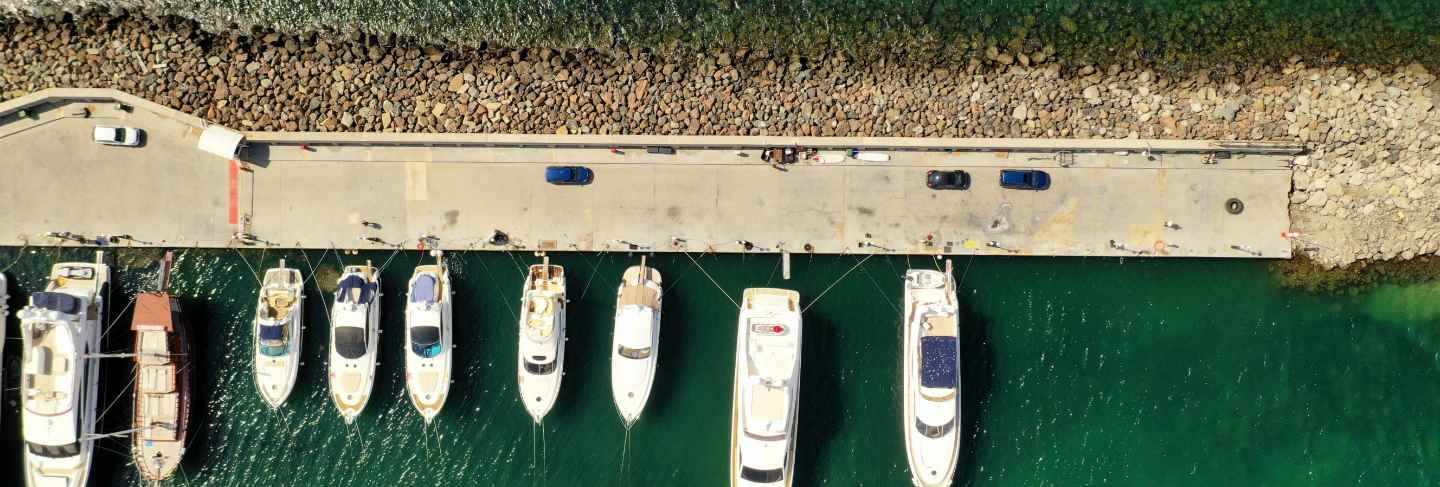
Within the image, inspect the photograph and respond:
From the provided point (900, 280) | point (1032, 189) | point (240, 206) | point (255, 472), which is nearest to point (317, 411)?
point (255, 472)

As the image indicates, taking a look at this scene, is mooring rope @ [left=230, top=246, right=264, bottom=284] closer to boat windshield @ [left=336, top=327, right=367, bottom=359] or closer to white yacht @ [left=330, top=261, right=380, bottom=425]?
white yacht @ [left=330, top=261, right=380, bottom=425]

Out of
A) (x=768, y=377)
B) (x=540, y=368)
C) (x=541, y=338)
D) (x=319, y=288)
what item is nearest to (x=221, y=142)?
(x=319, y=288)

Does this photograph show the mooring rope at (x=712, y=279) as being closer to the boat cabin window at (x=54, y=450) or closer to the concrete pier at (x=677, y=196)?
the concrete pier at (x=677, y=196)

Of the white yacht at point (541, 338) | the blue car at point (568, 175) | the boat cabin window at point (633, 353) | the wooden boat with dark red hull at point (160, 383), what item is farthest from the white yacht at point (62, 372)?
the boat cabin window at point (633, 353)

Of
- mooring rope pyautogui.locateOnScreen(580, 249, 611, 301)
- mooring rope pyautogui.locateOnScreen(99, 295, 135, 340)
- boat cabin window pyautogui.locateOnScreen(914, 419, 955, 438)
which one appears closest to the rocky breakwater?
mooring rope pyautogui.locateOnScreen(580, 249, 611, 301)

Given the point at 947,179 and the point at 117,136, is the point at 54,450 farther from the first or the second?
the point at 947,179

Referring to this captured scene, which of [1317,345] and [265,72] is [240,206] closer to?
[265,72]

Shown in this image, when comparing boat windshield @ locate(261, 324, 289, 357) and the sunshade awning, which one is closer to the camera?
the sunshade awning
